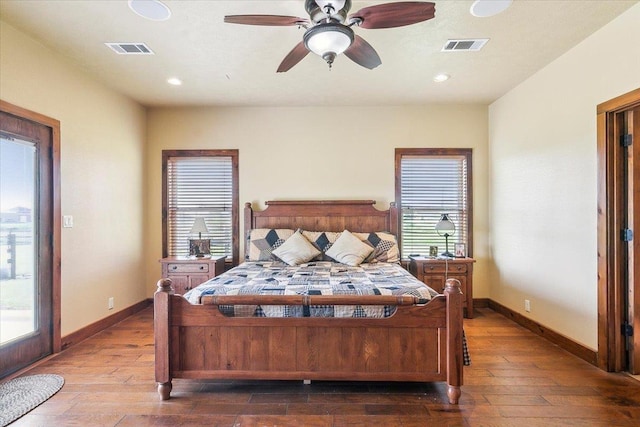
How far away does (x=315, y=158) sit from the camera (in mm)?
4551

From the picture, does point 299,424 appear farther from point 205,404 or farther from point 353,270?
point 353,270

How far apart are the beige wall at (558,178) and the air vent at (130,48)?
3915 millimetres

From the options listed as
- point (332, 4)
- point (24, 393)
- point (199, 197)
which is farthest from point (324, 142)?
point (24, 393)

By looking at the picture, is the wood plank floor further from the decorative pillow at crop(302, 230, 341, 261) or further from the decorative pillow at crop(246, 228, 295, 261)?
the decorative pillow at crop(302, 230, 341, 261)

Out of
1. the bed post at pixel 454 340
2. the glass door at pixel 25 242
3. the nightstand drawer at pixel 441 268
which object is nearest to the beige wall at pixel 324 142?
the nightstand drawer at pixel 441 268

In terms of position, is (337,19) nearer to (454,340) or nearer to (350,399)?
(454,340)

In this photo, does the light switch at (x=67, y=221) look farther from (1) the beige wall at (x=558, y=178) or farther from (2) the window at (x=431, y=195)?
(1) the beige wall at (x=558, y=178)

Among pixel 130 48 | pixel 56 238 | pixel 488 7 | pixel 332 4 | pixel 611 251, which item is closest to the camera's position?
pixel 332 4

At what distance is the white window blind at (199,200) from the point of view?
4590mm

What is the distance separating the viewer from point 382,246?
3.98 m

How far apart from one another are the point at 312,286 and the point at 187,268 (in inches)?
86.6

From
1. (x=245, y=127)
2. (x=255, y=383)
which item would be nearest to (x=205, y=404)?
(x=255, y=383)

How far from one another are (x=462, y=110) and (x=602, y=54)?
1892 mm

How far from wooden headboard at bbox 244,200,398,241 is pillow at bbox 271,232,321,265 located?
0.48 m
